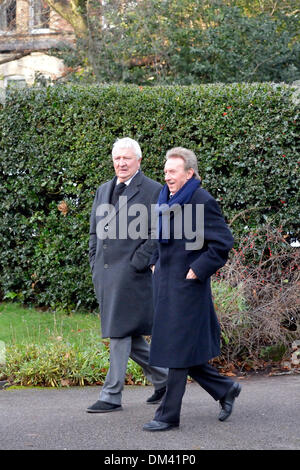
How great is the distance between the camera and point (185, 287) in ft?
18.0

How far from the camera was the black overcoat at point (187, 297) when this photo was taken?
5.44m

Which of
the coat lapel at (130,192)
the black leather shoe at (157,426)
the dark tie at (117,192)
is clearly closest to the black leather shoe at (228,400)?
the black leather shoe at (157,426)

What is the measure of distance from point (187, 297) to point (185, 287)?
7cm

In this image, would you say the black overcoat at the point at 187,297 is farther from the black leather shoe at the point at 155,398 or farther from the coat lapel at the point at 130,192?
the black leather shoe at the point at 155,398

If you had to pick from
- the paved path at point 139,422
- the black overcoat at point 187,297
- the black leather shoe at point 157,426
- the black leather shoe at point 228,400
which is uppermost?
the black overcoat at point 187,297

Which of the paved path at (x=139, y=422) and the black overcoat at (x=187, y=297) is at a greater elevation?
the black overcoat at (x=187, y=297)

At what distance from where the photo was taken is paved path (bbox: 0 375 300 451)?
5.15m

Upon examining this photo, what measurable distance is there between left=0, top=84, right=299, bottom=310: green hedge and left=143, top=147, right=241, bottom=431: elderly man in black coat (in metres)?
3.93

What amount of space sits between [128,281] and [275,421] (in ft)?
5.24

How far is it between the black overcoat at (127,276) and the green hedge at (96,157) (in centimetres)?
348

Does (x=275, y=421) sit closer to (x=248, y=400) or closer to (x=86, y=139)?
(x=248, y=400)

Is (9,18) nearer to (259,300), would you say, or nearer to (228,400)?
(259,300)

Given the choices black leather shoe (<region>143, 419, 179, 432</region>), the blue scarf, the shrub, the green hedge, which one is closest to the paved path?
black leather shoe (<region>143, 419, 179, 432</region>)

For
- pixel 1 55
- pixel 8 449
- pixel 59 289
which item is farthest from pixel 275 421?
pixel 1 55
